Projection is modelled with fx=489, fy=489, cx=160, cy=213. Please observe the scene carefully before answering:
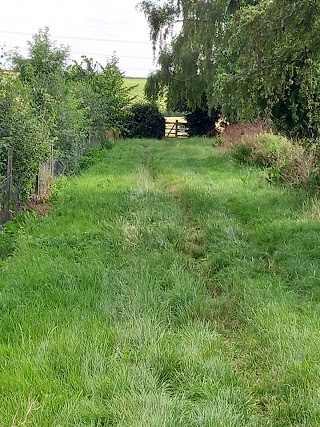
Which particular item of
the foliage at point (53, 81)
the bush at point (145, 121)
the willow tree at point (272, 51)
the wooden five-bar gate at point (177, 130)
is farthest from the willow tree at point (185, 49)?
the willow tree at point (272, 51)

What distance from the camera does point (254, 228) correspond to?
28.2ft

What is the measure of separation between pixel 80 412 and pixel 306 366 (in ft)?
5.92

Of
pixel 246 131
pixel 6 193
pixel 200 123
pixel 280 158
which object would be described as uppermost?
pixel 200 123

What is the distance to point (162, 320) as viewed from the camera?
15.6 feet

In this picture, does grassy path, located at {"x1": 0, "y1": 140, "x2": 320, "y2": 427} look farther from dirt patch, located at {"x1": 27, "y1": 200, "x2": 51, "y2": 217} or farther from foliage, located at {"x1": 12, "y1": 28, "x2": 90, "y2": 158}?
foliage, located at {"x1": 12, "y1": 28, "x2": 90, "y2": 158}

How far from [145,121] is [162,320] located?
35.1 m

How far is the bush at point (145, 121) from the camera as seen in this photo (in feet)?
127

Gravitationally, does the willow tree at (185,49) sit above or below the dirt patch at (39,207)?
above

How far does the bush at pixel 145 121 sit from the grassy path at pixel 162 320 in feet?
98.3

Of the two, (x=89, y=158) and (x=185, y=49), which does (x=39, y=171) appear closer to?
(x=89, y=158)

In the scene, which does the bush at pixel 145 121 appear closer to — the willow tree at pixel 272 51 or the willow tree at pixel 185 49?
the willow tree at pixel 185 49

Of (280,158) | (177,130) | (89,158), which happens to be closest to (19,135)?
(280,158)

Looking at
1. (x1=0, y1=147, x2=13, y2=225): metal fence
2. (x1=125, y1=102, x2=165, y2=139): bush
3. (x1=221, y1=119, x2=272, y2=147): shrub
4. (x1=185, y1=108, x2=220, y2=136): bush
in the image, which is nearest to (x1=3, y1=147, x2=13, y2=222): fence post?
(x1=0, y1=147, x2=13, y2=225): metal fence

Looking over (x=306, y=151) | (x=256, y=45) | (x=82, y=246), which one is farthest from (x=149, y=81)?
(x=82, y=246)
